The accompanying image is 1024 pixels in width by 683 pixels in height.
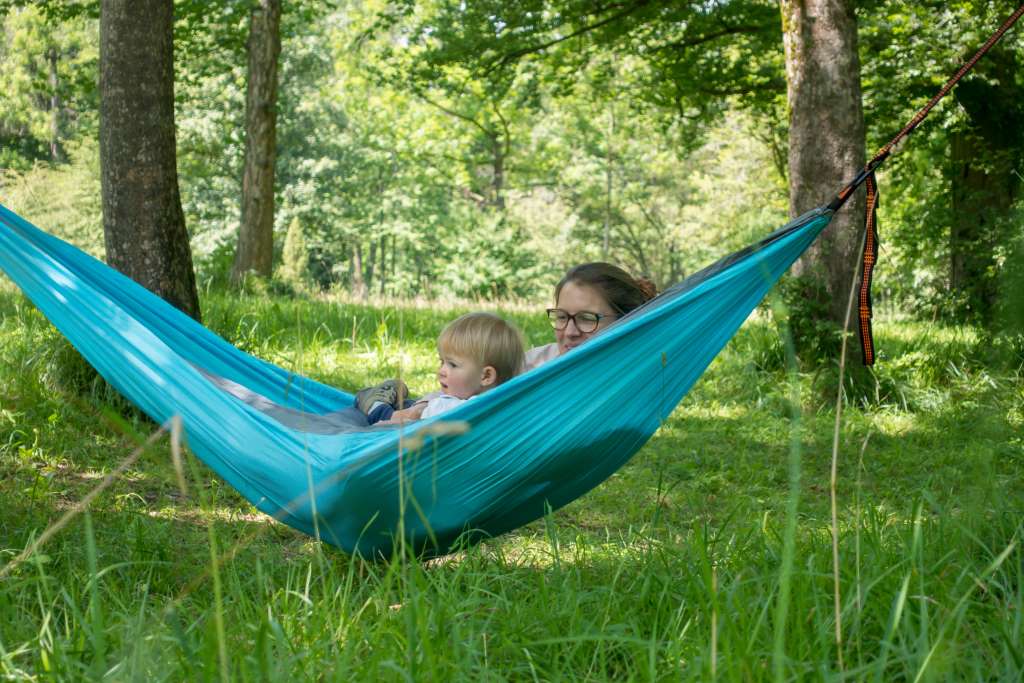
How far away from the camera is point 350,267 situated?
25531 millimetres

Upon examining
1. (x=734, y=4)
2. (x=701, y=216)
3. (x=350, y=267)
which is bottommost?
(x=350, y=267)

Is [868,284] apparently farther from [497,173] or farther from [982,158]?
[497,173]

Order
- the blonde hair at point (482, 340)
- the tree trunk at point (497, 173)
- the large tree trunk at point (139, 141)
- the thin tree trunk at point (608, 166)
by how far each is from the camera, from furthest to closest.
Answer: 1. the thin tree trunk at point (608, 166)
2. the tree trunk at point (497, 173)
3. the large tree trunk at point (139, 141)
4. the blonde hair at point (482, 340)

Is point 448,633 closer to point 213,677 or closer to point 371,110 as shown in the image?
point 213,677

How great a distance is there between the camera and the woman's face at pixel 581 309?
9.62 ft

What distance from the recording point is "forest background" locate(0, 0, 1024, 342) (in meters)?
8.05

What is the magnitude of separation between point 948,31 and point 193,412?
6.54 metres

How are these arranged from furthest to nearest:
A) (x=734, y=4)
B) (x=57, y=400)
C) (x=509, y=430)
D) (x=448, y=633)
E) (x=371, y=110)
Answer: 1. (x=371, y=110)
2. (x=734, y=4)
3. (x=57, y=400)
4. (x=509, y=430)
5. (x=448, y=633)

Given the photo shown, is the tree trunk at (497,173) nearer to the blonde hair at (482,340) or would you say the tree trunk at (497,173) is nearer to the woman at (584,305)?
the woman at (584,305)

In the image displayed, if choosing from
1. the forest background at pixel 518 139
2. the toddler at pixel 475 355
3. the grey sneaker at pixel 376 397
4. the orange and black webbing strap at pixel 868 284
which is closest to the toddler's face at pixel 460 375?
the toddler at pixel 475 355

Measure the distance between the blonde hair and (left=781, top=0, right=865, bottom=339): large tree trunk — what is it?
252 cm

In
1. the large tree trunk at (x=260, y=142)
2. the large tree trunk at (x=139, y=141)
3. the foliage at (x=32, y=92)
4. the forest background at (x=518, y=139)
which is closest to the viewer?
the large tree trunk at (x=139, y=141)

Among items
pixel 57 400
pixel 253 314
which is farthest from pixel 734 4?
pixel 57 400

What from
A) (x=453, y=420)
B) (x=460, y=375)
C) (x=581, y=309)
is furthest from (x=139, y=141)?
(x=453, y=420)
